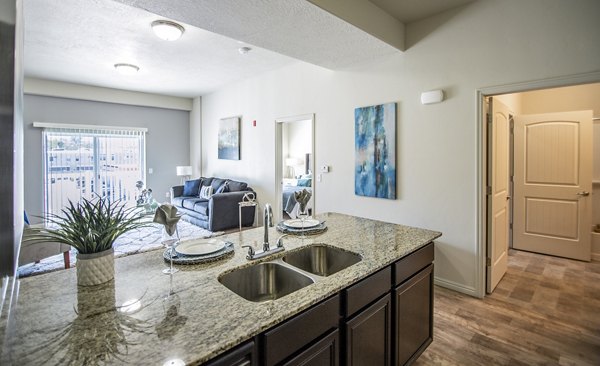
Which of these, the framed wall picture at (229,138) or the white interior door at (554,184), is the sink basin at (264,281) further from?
the framed wall picture at (229,138)

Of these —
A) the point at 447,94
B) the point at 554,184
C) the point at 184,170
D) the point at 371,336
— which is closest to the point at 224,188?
the point at 184,170

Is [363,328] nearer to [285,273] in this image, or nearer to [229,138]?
[285,273]

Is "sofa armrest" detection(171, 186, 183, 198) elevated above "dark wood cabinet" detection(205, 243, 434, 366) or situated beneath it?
elevated above

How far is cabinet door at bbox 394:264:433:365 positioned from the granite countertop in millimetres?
345

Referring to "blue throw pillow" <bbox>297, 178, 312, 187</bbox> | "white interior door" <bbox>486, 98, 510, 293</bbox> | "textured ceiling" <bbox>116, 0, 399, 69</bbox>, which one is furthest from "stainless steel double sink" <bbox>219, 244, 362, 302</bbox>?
"blue throw pillow" <bbox>297, 178, 312, 187</bbox>

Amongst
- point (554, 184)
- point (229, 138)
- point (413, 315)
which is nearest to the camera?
→ point (413, 315)

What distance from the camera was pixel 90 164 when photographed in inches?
249

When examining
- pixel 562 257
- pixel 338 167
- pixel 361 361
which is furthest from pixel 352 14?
pixel 562 257

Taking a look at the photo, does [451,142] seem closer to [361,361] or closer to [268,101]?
[361,361]

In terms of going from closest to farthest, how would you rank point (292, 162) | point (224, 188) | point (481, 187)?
point (481, 187)
point (224, 188)
point (292, 162)

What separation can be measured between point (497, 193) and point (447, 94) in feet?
3.88

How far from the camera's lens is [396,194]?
11.5 feet

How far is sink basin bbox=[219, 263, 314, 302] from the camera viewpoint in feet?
4.70

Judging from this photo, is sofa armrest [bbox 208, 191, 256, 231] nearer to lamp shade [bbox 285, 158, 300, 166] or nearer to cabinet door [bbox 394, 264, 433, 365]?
lamp shade [bbox 285, 158, 300, 166]
